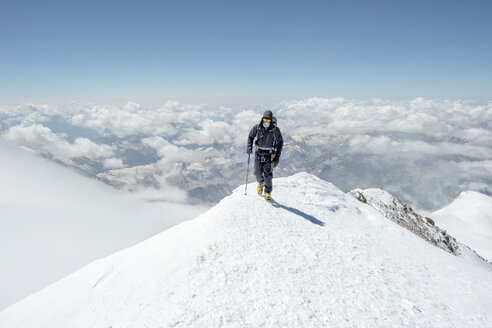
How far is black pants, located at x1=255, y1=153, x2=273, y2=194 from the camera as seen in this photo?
13.3 meters

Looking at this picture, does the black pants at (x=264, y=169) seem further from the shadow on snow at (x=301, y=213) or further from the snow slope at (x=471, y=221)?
the snow slope at (x=471, y=221)

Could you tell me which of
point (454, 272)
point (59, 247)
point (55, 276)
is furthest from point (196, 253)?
point (59, 247)

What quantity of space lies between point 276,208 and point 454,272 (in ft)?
24.4

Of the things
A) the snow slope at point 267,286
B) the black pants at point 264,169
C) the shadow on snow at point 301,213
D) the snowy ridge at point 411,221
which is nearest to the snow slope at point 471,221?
the snowy ridge at point 411,221

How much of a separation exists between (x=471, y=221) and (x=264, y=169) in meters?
125

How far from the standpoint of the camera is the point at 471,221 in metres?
Result: 94.2

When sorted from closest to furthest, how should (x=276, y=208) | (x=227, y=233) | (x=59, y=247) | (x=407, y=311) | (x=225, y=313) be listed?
1. (x=225, y=313)
2. (x=407, y=311)
3. (x=227, y=233)
4. (x=276, y=208)
5. (x=59, y=247)

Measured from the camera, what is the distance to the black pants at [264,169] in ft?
43.7

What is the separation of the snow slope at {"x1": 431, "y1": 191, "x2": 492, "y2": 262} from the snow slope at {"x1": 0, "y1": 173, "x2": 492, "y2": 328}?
8031 cm

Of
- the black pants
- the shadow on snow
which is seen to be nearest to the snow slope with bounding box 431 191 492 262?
the shadow on snow

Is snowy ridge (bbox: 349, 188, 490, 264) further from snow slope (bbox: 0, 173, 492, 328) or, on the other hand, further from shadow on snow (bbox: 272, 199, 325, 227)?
snow slope (bbox: 0, 173, 492, 328)

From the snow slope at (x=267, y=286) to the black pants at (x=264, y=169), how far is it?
8.67 feet

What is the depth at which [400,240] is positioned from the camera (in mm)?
12172

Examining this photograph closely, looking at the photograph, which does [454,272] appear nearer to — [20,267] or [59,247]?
[20,267]
